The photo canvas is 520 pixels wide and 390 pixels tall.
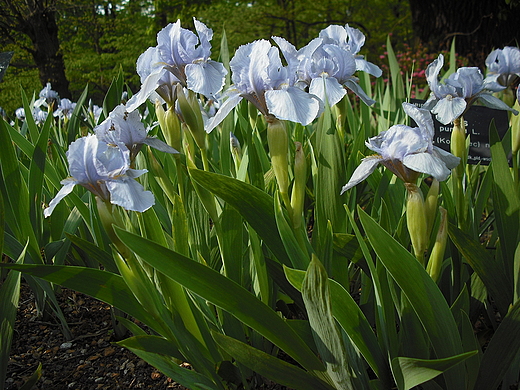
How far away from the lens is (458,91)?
1.07 metres

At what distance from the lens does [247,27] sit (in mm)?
7477

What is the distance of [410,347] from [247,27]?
7426 millimetres

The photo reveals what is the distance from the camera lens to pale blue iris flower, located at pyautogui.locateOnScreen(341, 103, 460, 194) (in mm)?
655

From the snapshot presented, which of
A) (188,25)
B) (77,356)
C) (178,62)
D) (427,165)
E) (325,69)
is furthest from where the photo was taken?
(188,25)

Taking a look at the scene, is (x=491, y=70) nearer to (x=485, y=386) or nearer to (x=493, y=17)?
(x=485, y=386)

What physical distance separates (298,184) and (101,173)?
34cm

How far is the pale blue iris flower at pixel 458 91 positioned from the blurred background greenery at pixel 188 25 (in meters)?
3.65

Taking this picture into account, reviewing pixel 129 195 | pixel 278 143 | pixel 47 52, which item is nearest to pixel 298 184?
pixel 278 143

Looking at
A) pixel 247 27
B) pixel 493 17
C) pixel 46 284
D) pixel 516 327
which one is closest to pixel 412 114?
pixel 516 327

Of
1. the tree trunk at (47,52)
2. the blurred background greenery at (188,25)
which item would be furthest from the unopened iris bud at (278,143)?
the tree trunk at (47,52)

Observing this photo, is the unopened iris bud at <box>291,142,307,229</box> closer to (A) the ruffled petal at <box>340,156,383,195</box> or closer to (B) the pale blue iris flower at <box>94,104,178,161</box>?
(A) the ruffled petal at <box>340,156,383,195</box>

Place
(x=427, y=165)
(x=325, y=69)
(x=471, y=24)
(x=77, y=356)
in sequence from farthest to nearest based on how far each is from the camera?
(x=471, y=24), (x=77, y=356), (x=325, y=69), (x=427, y=165)

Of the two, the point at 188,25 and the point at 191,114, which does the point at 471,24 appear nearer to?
the point at 191,114

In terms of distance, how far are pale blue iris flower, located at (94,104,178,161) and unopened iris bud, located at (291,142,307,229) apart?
0.24 metres
